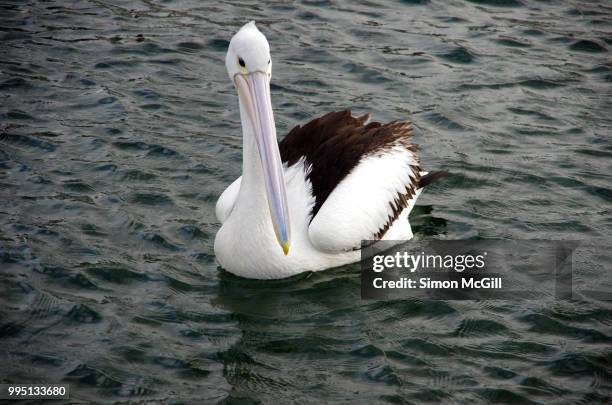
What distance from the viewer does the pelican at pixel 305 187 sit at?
5211 mm

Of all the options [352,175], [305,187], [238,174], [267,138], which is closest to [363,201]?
[352,175]

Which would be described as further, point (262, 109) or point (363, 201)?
point (363, 201)

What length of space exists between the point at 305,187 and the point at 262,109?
87 cm

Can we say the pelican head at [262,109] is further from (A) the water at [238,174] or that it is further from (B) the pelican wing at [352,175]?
(A) the water at [238,174]

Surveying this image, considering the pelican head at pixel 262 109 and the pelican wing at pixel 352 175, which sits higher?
the pelican head at pixel 262 109

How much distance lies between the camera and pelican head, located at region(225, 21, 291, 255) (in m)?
5.11

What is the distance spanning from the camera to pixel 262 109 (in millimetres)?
5195

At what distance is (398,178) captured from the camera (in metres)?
6.30

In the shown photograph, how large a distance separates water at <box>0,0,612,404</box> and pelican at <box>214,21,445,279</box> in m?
0.21

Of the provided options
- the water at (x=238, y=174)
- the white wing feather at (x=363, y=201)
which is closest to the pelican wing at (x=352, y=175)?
the white wing feather at (x=363, y=201)

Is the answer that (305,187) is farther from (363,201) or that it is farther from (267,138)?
(267,138)

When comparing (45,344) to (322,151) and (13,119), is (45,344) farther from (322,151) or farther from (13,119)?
(13,119)

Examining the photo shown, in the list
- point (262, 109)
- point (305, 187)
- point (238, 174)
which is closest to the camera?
point (262, 109)

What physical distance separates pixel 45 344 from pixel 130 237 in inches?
49.0
